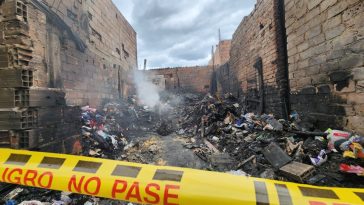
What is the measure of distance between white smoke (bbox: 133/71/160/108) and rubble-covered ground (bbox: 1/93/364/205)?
6.19 metres

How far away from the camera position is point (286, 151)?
441cm

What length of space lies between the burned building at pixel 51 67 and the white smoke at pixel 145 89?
3.92 meters

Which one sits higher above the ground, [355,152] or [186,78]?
[186,78]

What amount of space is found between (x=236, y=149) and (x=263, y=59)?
12.4 feet

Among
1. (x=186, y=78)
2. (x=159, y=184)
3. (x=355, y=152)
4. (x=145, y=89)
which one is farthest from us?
(x=186, y=78)

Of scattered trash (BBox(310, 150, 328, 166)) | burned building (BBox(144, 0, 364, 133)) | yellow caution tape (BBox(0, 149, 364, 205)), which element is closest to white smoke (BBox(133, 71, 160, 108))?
burned building (BBox(144, 0, 364, 133))

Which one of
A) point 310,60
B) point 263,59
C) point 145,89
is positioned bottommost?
point 310,60

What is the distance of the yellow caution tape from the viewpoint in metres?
1.29

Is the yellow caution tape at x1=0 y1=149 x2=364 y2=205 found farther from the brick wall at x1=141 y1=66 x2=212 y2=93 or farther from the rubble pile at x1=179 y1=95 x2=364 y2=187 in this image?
the brick wall at x1=141 y1=66 x2=212 y2=93

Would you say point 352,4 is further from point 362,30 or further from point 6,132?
point 6,132

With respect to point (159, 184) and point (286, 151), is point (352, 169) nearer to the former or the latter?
point (286, 151)

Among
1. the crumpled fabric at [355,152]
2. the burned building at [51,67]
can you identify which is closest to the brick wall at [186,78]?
the burned building at [51,67]

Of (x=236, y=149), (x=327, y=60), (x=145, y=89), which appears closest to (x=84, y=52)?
(x=236, y=149)

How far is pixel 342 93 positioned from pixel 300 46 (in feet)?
5.99
